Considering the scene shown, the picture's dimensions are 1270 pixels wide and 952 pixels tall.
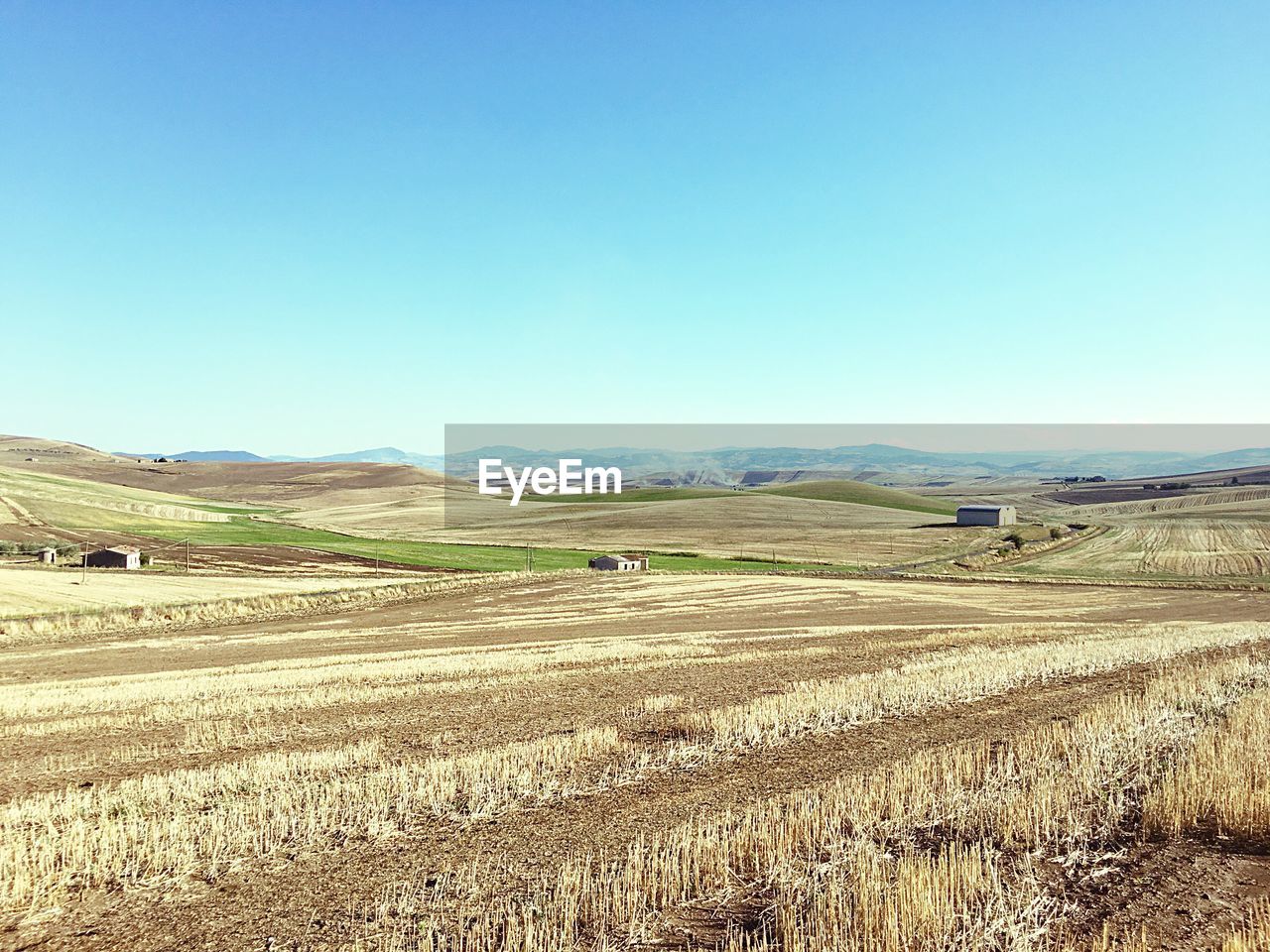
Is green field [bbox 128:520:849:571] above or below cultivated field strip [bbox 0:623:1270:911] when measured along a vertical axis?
below

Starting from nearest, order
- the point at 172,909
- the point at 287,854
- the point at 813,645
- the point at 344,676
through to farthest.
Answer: the point at 172,909 < the point at 287,854 < the point at 344,676 < the point at 813,645

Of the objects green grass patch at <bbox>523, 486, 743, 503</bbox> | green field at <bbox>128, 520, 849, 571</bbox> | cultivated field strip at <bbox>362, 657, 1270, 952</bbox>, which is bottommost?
green field at <bbox>128, 520, 849, 571</bbox>

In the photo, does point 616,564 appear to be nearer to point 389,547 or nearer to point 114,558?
point 389,547

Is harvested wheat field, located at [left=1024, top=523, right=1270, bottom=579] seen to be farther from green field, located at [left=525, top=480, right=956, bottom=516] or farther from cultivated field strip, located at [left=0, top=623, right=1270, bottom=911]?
cultivated field strip, located at [left=0, top=623, right=1270, bottom=911]

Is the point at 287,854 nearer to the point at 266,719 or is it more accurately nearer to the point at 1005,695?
the point at 266,719

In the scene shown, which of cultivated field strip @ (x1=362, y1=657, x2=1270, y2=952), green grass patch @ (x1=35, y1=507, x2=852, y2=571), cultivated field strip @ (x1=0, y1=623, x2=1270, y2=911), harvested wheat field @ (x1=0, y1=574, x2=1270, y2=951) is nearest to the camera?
cultivated field strip @ (x1=362, y1=657, x2=1270, y2=952)

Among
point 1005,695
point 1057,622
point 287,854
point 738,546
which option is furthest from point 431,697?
point 738,546

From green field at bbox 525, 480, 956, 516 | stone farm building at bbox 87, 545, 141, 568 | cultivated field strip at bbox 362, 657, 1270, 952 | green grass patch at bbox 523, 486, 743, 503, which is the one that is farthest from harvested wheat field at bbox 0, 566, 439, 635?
green grass patch at bbox 523, 486, 743, 503
